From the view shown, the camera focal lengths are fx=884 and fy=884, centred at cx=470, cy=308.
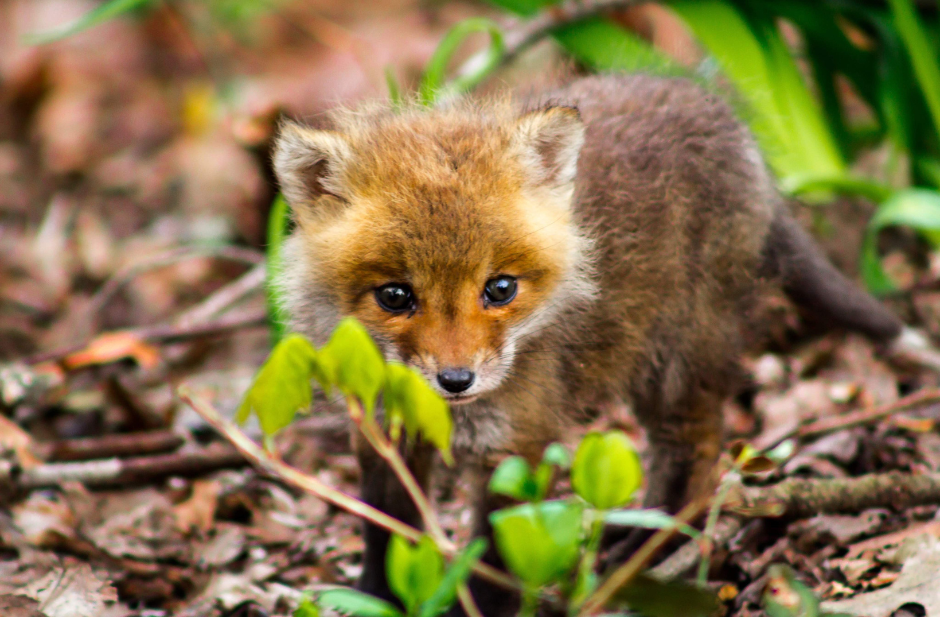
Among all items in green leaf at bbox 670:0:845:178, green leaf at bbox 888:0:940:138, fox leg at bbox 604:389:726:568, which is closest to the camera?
fox leg at bbox 604:389:726:568

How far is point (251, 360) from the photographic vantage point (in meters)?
5.79

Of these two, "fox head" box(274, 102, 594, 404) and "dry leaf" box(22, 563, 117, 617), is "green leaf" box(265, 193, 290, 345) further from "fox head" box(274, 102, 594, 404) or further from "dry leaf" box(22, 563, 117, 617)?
"dry leaf" box(22, 563, 117, 617)

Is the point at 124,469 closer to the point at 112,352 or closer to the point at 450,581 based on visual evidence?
the point at 112,352

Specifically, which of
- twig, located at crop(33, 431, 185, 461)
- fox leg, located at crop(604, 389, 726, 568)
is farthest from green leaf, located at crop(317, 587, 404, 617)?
twig, located at crop(33, 431, 185, 461)

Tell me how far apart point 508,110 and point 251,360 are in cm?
293

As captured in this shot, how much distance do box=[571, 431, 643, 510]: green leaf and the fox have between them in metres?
0.76

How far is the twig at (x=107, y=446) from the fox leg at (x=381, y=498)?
1.40m

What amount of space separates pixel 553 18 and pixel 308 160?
9.09 ft

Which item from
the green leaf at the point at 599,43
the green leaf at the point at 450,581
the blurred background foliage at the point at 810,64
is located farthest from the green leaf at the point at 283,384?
the green leaf at the point at 599,43

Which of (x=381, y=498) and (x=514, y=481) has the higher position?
(x=514, y=481)

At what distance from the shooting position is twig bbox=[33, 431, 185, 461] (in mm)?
4371

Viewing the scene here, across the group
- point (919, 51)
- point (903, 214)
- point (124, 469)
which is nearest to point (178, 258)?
point (124, 469)

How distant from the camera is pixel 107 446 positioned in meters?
4.39

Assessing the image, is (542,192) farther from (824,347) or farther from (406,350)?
(824,347)
